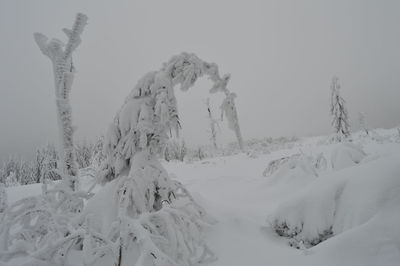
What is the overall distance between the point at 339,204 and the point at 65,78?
19.3 feet

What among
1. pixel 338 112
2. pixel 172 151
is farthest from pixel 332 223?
pixel 338 112

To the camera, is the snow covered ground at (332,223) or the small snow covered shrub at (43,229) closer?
the small snow covered shrub at (43,229)

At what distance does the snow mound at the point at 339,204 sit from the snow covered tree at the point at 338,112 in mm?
30978

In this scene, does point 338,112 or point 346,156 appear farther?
point 338,112

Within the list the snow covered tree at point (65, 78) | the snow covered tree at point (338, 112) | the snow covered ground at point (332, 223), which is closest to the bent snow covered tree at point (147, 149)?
the snow covered ground at point (332, 223)

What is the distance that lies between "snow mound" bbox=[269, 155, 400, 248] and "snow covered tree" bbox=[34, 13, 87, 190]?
4.34 meters

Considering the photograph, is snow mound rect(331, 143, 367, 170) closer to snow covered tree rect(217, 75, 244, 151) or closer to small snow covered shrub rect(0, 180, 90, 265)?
snow covered tree rect(217, 75, 244, 151)

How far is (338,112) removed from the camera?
32594 mm

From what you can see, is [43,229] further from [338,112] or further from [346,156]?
[338,112]

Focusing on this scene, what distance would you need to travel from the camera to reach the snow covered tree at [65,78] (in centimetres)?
548

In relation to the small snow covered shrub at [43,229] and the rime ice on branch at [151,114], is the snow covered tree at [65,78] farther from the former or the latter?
the small snow covered shrub at [43,229]

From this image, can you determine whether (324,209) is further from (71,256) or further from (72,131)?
(72,131)

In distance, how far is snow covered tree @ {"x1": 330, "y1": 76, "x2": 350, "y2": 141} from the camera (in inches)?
1281

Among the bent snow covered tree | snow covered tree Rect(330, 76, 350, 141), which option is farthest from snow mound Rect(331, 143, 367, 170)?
snow covered tree Rect(330, 76, 350, 141)
